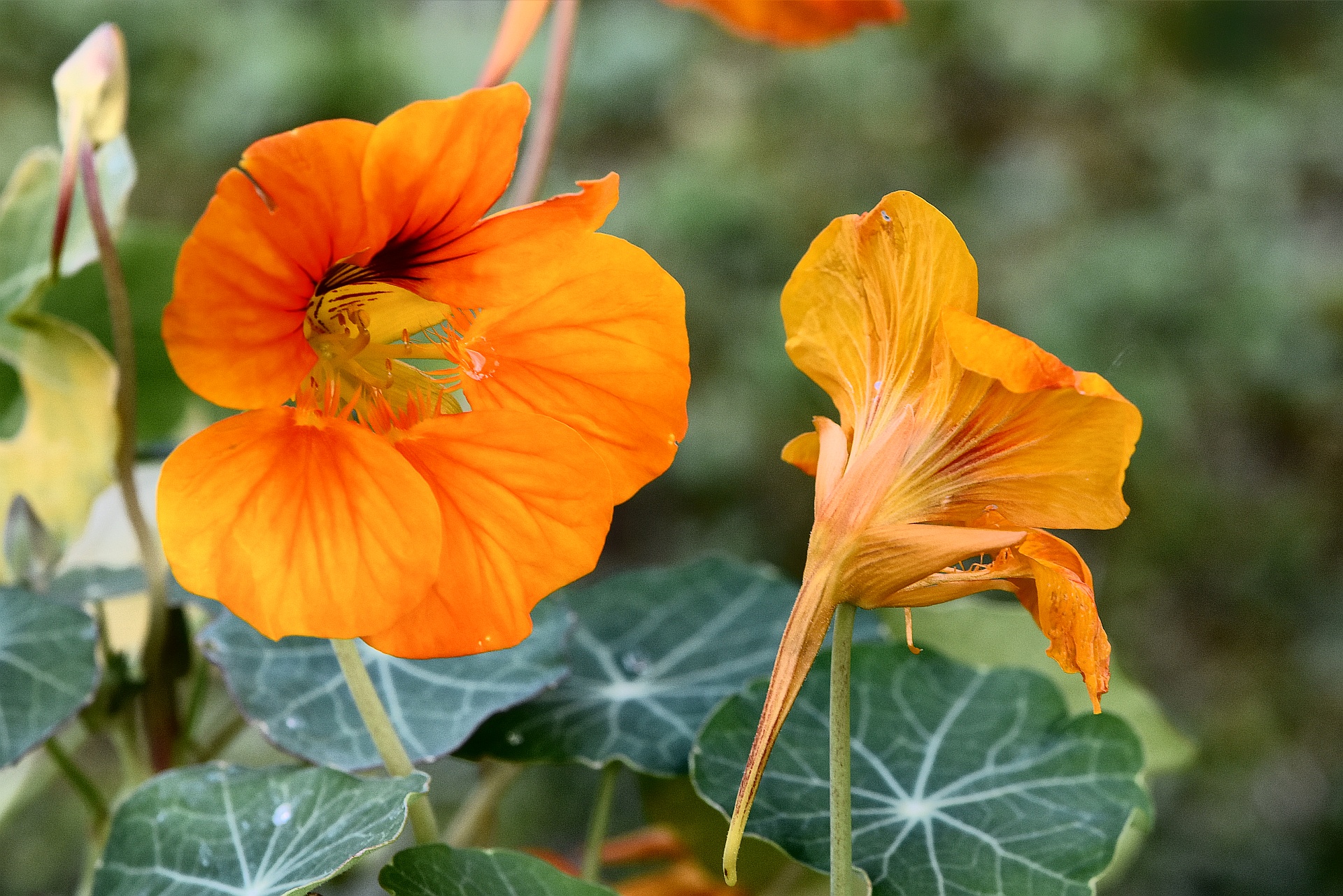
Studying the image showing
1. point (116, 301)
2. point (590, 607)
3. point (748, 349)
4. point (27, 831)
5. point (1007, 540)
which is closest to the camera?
point (1007, 540)

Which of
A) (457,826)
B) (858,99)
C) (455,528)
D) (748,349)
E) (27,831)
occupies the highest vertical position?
(455,528)

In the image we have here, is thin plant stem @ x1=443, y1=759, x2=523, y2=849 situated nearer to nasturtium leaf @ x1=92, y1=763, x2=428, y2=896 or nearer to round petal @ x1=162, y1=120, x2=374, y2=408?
nasturtium leaf @ x1=92, y1=763, x2=428, y2=896

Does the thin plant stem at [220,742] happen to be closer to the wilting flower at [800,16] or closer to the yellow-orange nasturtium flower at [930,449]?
the yellow-orange nasturtium flower at [930,449]

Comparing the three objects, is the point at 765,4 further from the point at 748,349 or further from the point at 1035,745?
the point at 748,349

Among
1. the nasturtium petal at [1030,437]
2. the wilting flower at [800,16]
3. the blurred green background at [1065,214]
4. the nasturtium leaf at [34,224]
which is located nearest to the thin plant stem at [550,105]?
the wilting flower at [800,16]

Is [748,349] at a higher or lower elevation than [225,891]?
lower

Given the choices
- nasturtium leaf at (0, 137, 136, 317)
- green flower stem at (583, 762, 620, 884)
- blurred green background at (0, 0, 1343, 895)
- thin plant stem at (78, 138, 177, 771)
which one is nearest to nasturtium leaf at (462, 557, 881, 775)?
green flower stem at (583, 762, 620, 884)

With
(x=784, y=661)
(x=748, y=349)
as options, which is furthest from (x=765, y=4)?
(x=748, y=349)
